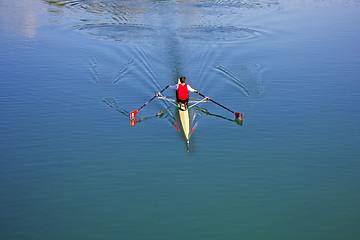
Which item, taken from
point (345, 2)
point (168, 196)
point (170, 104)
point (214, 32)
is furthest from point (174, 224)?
point (345, 2)

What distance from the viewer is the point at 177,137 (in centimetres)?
1447

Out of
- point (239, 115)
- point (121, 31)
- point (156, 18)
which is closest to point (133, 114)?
point (239, 115)

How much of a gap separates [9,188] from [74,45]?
16509 millimetres

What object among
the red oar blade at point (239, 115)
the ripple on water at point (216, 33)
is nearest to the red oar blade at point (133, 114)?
the red oar blade at point (239, 115)

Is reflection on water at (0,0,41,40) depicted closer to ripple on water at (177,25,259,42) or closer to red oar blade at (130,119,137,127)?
ripple on water at (177,25,259,42)

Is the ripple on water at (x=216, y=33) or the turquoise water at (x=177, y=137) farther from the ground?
the ripple on water at (x=216, y=33)

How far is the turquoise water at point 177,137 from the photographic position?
33.5 feet

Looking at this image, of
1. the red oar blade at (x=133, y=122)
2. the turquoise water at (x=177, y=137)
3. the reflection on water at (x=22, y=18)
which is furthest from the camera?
the reflection on water at (x=22, y=18)

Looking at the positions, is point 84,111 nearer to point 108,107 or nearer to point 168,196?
point 108,107

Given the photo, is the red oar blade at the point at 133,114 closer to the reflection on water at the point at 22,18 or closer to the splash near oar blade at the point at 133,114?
the splash near oar blade at the point at 133,114

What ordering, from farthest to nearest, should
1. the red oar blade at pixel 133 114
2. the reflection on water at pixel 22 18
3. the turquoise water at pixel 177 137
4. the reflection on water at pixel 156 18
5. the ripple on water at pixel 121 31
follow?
the reflection on water at pixel 22 18 → the reflection on water at pixel 156 18 → the ripple on water at pixel 121 31 → the red oar blade at pixel 133 114 → the turquoise water at pixel 177 137

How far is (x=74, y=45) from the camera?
84.5ft

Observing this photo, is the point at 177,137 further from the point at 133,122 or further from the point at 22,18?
the point at 22,18

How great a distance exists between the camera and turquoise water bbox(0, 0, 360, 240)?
1020 centimetres
